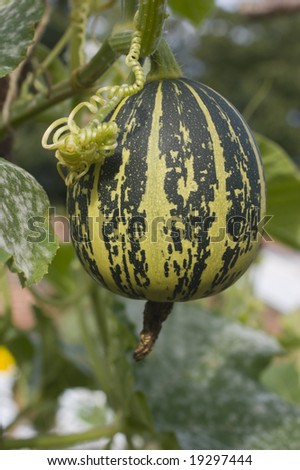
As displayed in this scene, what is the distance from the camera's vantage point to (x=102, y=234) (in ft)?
2.31

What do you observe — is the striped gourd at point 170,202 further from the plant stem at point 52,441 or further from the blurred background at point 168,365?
the plant stem at point 52,441

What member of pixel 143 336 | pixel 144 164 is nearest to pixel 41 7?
pixel 144 164

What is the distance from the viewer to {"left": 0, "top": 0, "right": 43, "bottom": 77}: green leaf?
0.73 m

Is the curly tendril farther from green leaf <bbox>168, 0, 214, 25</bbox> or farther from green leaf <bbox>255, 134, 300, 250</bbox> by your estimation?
green leaf <bbox>168, 0, 214, 25</bbox>

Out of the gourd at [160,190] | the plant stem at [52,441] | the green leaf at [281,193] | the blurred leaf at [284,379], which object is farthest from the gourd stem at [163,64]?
the blurred leaf at [284,379]

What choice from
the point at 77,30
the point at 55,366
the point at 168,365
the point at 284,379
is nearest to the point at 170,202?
the point at 77,30

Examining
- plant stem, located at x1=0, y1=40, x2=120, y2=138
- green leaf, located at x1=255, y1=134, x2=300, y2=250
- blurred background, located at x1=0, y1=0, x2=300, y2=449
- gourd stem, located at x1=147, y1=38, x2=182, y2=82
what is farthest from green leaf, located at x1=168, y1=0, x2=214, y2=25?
gourd stem, located at x1=147, y1=38, x2=182, y2=82

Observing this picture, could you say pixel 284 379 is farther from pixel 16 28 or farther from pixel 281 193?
pixel 16 28

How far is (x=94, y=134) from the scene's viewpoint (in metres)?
0.65

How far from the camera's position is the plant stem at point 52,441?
1.10 meters

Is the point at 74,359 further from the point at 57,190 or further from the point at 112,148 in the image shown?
the point at 57,190

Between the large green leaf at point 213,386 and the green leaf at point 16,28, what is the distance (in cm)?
67

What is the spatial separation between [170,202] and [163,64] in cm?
19

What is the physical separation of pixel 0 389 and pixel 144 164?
66.3 inches
